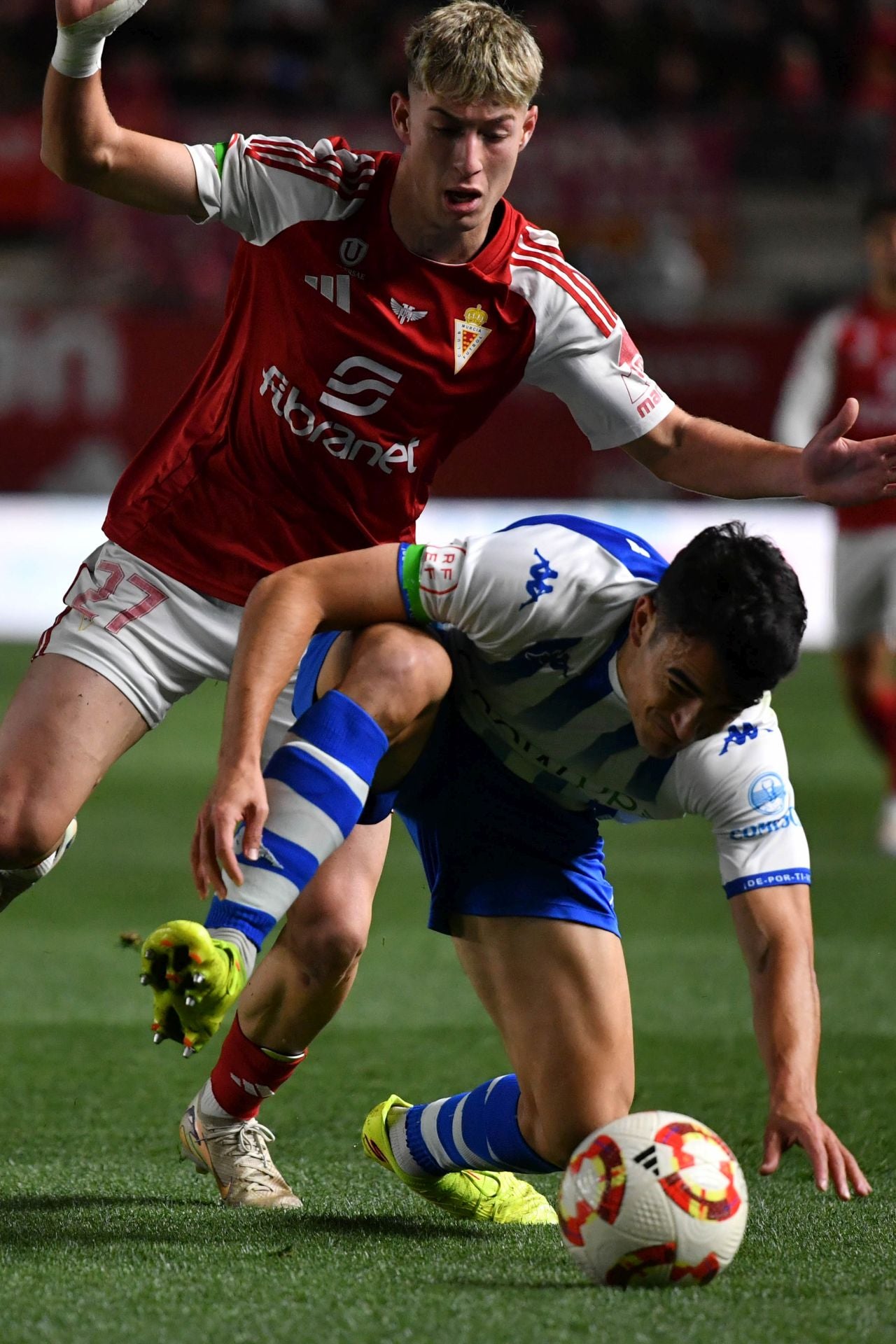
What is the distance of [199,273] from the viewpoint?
514 inches

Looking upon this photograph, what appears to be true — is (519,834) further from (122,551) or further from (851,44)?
(851,44)

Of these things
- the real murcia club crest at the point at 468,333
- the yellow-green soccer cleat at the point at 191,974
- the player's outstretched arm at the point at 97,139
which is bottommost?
the yellow-green soccer cleat at the point at 191,974

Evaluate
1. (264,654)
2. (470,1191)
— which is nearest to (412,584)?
(264,654)

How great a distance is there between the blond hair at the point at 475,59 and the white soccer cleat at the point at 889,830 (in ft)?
14.3

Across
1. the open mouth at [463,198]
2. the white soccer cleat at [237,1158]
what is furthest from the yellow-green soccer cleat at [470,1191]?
the open mouth at [463,198]

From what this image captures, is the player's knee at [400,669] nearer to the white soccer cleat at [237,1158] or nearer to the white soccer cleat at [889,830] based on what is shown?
the white soccer cleat at [237,1158]

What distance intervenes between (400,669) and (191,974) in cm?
61

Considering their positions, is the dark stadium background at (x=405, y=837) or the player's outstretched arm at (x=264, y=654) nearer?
the player's outstretched arm at (x=264, y=654)

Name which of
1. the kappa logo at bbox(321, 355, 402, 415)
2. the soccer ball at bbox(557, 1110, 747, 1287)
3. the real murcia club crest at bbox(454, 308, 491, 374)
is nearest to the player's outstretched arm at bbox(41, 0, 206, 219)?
the kappa logo at bbox(321, 355, 402, 415)

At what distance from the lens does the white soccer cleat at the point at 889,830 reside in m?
6.88

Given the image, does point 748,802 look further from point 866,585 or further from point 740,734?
point 866,585

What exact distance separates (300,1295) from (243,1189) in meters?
0.70

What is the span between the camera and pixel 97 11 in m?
2.90

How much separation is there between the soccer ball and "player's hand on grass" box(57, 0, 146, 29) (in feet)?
6.33
